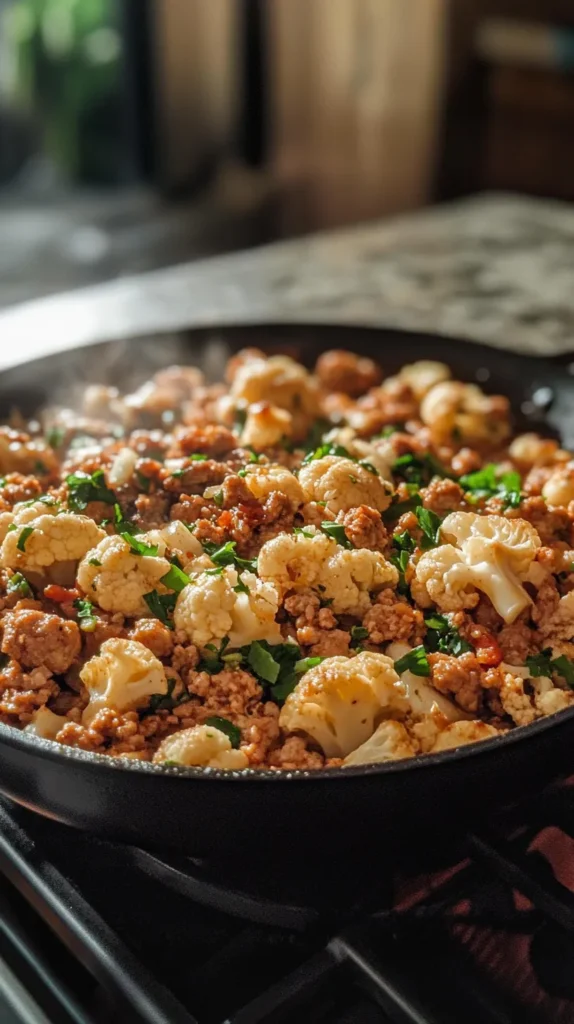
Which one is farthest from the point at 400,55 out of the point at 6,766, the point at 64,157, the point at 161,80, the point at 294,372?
the point at 6,766

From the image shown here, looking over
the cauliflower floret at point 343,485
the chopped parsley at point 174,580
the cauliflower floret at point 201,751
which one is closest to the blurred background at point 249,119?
the cauliflower floret at point 343,485

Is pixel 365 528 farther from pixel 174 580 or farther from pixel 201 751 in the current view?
pixel 201 751

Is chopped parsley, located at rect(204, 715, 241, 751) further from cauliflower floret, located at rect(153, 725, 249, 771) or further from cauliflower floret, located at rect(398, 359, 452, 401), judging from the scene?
cauliflower floret, located at rect(398, 359, 452, 401)

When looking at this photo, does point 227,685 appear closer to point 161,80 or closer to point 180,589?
point 180,589

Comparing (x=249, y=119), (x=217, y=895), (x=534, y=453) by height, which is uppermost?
(x=534, y=453)

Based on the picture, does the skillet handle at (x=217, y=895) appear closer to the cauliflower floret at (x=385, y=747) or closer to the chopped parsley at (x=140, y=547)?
the cauliflower floret at (x=385, y=747)

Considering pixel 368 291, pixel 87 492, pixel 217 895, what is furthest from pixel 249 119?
pixel 217 895
